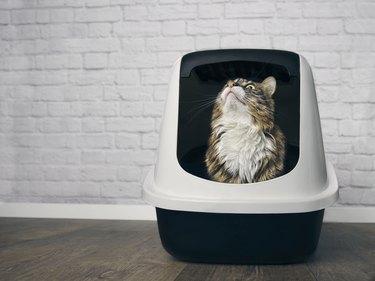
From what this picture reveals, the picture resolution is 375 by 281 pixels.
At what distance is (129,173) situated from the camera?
6.40 ft

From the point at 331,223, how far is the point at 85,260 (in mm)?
1084

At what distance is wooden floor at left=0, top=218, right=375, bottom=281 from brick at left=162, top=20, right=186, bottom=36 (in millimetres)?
807

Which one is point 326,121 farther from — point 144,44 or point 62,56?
point 62,56

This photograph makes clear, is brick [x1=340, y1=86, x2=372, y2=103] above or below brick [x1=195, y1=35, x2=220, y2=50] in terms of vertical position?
below

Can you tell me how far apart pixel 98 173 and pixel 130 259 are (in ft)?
2.97

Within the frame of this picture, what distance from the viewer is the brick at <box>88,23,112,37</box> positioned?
6.47ft

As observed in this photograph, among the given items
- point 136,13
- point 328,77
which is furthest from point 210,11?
point 328,77

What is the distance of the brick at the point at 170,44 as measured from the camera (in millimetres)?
1925

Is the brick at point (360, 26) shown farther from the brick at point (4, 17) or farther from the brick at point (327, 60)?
the brick at point (4, 17)

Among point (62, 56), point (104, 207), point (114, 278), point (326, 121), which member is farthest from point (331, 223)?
point (62, 56)

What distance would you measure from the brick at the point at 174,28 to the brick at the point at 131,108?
0.31 meters

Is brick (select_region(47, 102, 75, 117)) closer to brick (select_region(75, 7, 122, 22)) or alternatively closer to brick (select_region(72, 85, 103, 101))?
brick (select_region(72, 85, 103, 101))

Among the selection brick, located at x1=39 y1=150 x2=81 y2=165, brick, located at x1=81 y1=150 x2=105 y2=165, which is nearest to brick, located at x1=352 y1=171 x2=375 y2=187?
brick, located at x1=81 y1=150 x2=105 y2=165

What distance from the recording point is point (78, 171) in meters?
1.98
